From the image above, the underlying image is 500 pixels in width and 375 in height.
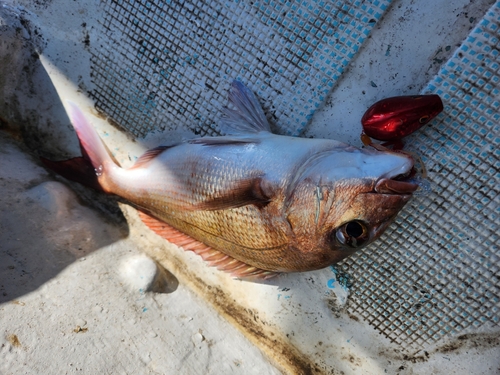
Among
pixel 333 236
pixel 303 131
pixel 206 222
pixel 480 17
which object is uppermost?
pixel 480 17

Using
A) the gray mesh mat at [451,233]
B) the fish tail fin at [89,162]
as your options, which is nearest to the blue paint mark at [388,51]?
the gray mesh mat at [451,233]

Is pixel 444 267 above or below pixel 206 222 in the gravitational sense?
above

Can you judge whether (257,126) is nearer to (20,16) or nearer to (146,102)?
(146,102)

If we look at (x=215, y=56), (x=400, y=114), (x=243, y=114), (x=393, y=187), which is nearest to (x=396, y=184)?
(x=393, y=187)

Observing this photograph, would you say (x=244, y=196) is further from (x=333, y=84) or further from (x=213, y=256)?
(x=333, y=84)

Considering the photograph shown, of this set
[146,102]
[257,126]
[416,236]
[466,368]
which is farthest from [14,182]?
[466,368]

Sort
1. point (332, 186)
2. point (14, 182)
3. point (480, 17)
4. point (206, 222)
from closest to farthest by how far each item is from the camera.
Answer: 1. point (332, 186)
2. point (480, 17)
3. point (206, 222)
4. point (14, 182)

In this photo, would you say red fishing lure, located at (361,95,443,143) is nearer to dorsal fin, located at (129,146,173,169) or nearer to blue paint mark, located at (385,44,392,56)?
blue paint mark, located at (385,44,392,56)
